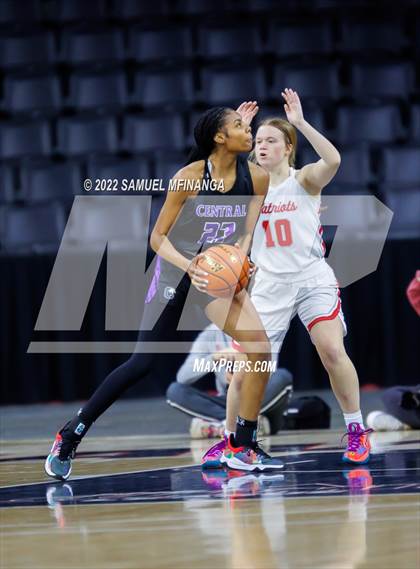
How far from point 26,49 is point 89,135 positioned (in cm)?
142

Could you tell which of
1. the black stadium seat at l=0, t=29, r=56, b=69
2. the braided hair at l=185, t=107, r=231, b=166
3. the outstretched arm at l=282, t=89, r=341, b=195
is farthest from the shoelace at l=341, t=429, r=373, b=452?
the black stadium seat at l=0, t=29, r=56, b=69

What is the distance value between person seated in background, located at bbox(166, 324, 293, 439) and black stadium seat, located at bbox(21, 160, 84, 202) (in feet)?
13.1

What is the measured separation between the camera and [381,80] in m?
12.4

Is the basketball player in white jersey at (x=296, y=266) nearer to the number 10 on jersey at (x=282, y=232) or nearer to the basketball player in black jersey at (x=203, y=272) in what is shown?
the number 10 on jersey at (x=282, y=232)

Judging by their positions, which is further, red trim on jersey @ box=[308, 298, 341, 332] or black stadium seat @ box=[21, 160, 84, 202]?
black stadium seat @ box=[21, 160, 84, 202]

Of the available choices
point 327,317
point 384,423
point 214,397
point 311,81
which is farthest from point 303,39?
point 327,317

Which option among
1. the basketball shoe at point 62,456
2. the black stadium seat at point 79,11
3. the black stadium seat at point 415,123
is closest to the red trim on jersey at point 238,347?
the basketball shoe at point 62,456

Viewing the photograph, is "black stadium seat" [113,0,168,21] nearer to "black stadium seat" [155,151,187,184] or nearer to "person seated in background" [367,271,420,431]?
"black stadium seat" [155,151,187,184]

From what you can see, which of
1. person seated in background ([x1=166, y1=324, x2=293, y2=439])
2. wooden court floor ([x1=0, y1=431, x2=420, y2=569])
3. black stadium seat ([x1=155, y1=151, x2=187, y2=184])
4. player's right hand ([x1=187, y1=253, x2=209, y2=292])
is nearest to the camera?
wooden court floor ([x1=0, y1=431, x2=420, y2=569])

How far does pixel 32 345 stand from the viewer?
1040 centimetres

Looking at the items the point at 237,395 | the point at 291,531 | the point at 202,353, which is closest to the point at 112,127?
the point at 202,353

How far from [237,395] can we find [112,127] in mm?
6540

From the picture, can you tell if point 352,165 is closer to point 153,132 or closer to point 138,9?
point 153,132

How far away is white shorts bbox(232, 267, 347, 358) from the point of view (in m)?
5.93
